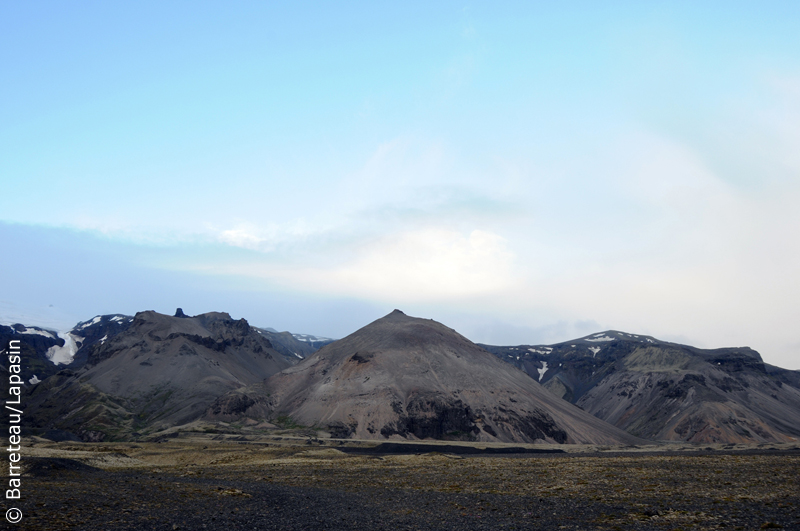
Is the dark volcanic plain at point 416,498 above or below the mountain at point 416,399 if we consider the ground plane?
above

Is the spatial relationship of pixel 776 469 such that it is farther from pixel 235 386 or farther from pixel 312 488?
pixel 235 386

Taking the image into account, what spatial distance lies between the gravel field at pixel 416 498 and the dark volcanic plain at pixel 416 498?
9 cm

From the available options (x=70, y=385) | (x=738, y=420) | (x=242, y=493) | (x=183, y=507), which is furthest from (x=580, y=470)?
(x=70, y=385)

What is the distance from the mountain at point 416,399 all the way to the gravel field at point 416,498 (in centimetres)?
9128

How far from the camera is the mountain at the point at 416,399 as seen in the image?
14525 cm

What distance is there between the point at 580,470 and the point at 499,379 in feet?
403

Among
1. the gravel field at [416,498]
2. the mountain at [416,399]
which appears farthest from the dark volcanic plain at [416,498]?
the mountain at [416,399]

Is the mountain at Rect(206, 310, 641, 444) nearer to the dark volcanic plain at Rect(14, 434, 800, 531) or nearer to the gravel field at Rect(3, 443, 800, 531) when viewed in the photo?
the dark volcanic plain at Rect(14, 434, 800, 531)

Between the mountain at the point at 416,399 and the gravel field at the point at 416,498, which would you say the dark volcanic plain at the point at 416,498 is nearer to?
the gravel field at the point at 416,498

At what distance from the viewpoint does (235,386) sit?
195375mm

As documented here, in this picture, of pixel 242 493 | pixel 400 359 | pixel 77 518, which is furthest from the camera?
pixel 400 359

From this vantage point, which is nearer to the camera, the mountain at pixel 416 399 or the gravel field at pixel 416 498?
the gravel field at pixel 416 498

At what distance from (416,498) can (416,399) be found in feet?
390

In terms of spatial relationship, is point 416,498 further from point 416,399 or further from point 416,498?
point 416,399
